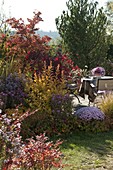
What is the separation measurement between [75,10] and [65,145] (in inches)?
411

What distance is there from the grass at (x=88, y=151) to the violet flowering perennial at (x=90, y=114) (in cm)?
33

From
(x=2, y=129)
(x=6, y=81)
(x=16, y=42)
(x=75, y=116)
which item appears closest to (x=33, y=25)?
(x=16, y=42)

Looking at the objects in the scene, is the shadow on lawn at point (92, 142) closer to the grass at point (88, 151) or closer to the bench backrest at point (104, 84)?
the grass at point (88, 151)

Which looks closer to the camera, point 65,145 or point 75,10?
point 65,145

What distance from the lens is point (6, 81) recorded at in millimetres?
7656

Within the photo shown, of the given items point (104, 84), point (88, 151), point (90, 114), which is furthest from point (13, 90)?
point (104, 84)

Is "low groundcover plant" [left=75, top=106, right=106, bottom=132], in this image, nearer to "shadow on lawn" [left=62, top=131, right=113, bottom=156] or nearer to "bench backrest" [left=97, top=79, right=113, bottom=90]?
"shadow on lawn" [left=62, top=131, right=113, bottom=156]

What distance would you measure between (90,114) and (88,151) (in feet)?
4.72

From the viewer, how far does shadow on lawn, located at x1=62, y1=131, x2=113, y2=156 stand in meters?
6.11

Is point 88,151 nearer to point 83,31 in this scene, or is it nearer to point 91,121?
point 91,121

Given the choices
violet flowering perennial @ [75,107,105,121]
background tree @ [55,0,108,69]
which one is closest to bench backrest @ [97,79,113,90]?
violet flowering perennial @ [75,107,105,121]

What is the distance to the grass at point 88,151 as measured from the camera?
17.2ft

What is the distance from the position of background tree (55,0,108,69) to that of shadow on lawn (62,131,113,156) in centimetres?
921

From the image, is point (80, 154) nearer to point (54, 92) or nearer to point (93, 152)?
point (93, 152)
